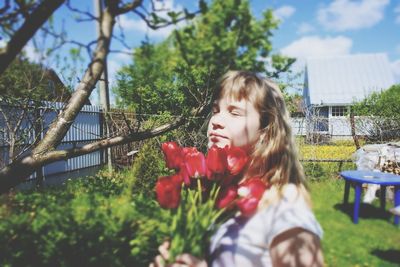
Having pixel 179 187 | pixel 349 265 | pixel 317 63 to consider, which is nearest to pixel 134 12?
pixel 179 187

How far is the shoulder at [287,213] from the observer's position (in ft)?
3.76

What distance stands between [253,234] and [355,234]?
20.0 ft

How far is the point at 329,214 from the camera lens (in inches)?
297

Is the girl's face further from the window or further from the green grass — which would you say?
the window

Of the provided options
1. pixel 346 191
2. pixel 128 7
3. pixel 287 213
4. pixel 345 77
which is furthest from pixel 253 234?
pixel 345 77

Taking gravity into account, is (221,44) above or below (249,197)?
above

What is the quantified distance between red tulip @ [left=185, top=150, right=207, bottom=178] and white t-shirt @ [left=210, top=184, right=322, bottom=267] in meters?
0.20

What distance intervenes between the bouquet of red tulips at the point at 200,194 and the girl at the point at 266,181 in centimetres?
6

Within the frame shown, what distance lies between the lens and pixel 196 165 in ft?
3.90

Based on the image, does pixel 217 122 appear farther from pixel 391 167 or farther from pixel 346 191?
pixel 391 167

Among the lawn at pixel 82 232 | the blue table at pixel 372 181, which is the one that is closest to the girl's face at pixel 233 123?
the lawn at pixel 82 232

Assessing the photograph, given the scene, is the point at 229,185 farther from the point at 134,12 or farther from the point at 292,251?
the point at 134,12

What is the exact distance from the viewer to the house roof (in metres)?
29.6

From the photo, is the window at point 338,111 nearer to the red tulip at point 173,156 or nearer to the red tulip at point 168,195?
the red tulip at point 173,156
